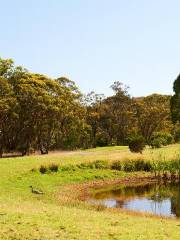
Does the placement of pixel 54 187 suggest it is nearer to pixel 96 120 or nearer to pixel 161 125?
pixel 96 120

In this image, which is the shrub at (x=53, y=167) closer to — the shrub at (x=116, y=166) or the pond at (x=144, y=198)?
the pond at (x=144, y=198)

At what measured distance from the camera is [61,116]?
7512cm

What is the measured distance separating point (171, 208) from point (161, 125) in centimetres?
7449

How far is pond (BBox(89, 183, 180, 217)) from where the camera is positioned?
28.6 m

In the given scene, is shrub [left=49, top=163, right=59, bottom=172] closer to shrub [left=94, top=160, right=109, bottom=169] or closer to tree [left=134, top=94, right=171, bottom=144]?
shrub [left=94, top=160, right=109, bottom=169]

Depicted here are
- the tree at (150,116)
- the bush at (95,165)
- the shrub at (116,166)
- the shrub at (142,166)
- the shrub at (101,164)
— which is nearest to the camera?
the bush at (95,165)

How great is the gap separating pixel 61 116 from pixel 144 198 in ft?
143

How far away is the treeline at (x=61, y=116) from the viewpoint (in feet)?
226

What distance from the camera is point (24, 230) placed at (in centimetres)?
1608

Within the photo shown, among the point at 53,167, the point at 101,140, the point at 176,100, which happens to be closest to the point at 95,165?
the point at 53,167

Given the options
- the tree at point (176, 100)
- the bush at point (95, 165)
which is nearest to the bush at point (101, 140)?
the tree at point (176, 100)

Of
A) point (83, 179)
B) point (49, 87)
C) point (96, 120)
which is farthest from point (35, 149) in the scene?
point (83, 179)

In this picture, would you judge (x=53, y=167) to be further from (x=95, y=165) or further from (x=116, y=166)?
(x=116, y=166)

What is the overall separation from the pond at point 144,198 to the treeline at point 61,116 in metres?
24.6
